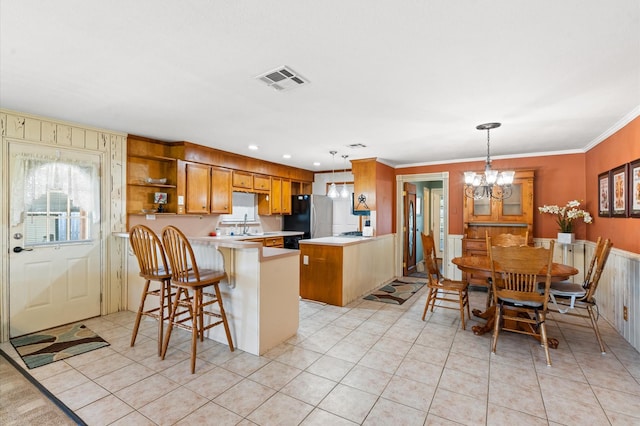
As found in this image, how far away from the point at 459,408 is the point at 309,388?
1.01 m

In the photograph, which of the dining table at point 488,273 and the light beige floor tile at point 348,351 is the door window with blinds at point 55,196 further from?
the dining table at point 488,273

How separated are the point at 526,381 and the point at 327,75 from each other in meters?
2.74

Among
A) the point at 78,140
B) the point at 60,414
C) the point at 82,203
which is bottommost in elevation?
the point at 60,414

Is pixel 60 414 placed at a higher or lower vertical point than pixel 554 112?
lower

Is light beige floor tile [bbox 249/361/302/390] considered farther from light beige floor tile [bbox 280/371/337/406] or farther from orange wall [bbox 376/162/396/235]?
orange wall [bbox 376/162/396/235]

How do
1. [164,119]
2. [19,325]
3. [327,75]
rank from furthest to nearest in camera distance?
[164,119], [19,325], [327,75]

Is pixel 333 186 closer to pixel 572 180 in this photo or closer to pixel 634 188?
pixel 634 188

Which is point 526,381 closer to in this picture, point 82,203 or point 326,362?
point 326,362

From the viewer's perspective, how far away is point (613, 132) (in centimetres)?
354

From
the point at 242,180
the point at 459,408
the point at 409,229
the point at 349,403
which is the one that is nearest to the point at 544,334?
the point at 459,408

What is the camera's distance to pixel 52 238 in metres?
3.39

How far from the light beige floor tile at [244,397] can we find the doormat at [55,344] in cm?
161

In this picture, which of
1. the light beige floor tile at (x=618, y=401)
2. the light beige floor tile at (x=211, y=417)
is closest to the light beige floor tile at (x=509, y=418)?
the light beige floor tile at (x=618, y=401)

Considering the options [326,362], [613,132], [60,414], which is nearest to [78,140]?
[60,414]
